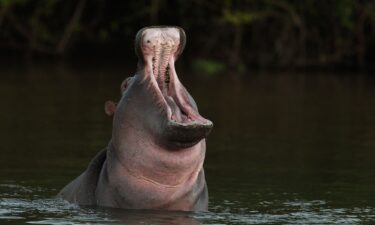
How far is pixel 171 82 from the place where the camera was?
6.89 meters

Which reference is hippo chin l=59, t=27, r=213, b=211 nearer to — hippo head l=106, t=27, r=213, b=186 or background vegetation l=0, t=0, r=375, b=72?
hippo head l=106, t=27, r=213, b=186

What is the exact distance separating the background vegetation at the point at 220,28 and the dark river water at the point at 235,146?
2427 millimetres

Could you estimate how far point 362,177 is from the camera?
31.9ft

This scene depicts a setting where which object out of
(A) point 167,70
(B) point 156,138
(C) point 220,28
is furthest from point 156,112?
(C) point 220,28

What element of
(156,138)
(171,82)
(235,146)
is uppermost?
(171,82)

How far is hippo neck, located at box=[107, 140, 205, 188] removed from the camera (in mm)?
6828

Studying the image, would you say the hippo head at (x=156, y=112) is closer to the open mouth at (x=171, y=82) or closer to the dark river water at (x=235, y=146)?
the open mouth at (x=171, y=82)

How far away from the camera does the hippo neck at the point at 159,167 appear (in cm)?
683

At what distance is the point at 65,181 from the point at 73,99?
6.65 m

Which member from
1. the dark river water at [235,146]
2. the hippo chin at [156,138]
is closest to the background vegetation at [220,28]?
the dark river water at [235,146]

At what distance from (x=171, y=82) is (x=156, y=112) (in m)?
0.19

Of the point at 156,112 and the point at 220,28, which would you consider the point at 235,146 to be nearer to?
the point at 156,112

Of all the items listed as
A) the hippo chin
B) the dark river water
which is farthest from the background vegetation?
the hippo chin

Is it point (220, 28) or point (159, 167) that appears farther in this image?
point (220, 28)
